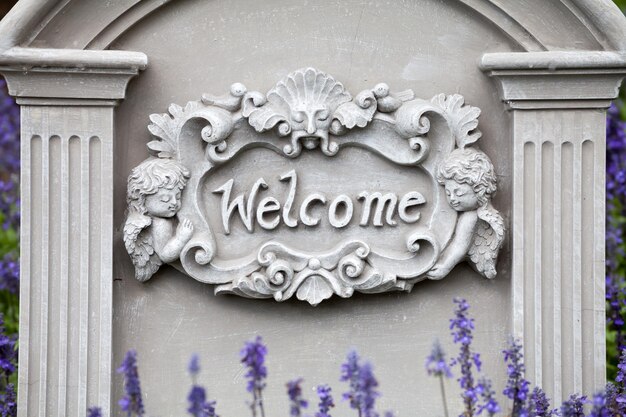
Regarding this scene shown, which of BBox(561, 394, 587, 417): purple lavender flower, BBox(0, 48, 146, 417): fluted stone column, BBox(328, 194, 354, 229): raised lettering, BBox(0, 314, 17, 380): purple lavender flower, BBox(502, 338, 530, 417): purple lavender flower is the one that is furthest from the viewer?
BBox(0, 314, 17, 380): purple lavender flower

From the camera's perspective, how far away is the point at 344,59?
12.5ft

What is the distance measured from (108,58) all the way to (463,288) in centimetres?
152

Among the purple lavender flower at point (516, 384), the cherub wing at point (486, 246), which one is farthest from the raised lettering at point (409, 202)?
the purple lavender flower at point (516, 384)

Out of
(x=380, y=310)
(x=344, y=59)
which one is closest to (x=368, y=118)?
(x=344, y=59)

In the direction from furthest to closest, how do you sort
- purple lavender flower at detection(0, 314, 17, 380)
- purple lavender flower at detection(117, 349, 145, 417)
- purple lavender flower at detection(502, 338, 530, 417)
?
purple lavender flower at detection(0, 314, 17, 380) < purple lavender flower at detection(502, 338, 530, 417) < purple lavender flower at detection(117, 349, 145, 417)

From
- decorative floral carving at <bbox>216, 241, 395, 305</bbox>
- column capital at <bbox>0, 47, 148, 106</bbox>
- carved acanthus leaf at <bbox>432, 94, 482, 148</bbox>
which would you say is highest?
column capital at <bbox>0, 47, 148, 106</bbox>

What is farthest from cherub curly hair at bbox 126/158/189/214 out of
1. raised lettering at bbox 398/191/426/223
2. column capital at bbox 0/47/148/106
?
raised lettering at bbox 398/191/426/223

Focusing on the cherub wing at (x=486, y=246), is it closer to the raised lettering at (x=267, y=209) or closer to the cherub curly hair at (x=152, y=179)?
the raised lettering at (x=267, y=209)

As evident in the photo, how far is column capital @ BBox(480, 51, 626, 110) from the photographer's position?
372 centimetres

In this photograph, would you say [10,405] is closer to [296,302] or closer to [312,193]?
[296,302]

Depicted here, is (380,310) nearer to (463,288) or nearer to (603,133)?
(463,288)

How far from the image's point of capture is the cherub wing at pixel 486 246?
3.81 m

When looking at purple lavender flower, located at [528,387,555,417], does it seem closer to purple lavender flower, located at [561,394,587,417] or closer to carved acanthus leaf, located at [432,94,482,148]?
purple lavender flower, located at [561,394,587,417]

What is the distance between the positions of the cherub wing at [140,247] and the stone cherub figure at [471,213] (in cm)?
99
